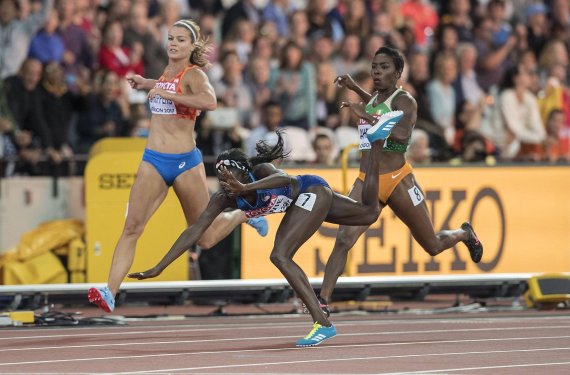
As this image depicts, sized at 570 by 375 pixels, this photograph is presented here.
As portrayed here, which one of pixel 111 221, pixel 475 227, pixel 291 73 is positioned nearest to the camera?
pixel 111 221

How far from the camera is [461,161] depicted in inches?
725

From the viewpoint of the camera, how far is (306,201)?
12281 millimetres

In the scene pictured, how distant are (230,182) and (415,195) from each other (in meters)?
2.45

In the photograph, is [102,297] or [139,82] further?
[139,82]

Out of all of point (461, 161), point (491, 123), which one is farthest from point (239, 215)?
point (491, 123)

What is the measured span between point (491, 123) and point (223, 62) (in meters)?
4.09

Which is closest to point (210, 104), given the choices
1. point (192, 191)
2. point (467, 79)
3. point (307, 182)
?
point (192, 191)

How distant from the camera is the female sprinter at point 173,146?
13.3 meters

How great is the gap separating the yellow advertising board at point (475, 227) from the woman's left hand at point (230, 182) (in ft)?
15.4

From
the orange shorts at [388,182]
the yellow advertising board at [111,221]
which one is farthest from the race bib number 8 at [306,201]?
the yellow advertising board at [111,221]

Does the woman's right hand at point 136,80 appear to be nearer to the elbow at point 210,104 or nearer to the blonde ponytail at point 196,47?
the blonde ponytail at point 196,47

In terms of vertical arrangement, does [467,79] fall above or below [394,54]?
below

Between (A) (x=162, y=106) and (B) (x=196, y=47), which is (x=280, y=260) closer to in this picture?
(A) (x=162, y=106)

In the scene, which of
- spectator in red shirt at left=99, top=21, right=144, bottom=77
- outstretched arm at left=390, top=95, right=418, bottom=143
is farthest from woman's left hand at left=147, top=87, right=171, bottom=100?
spectator in red shirt at left=99, top=21, right=144, bottom=77
